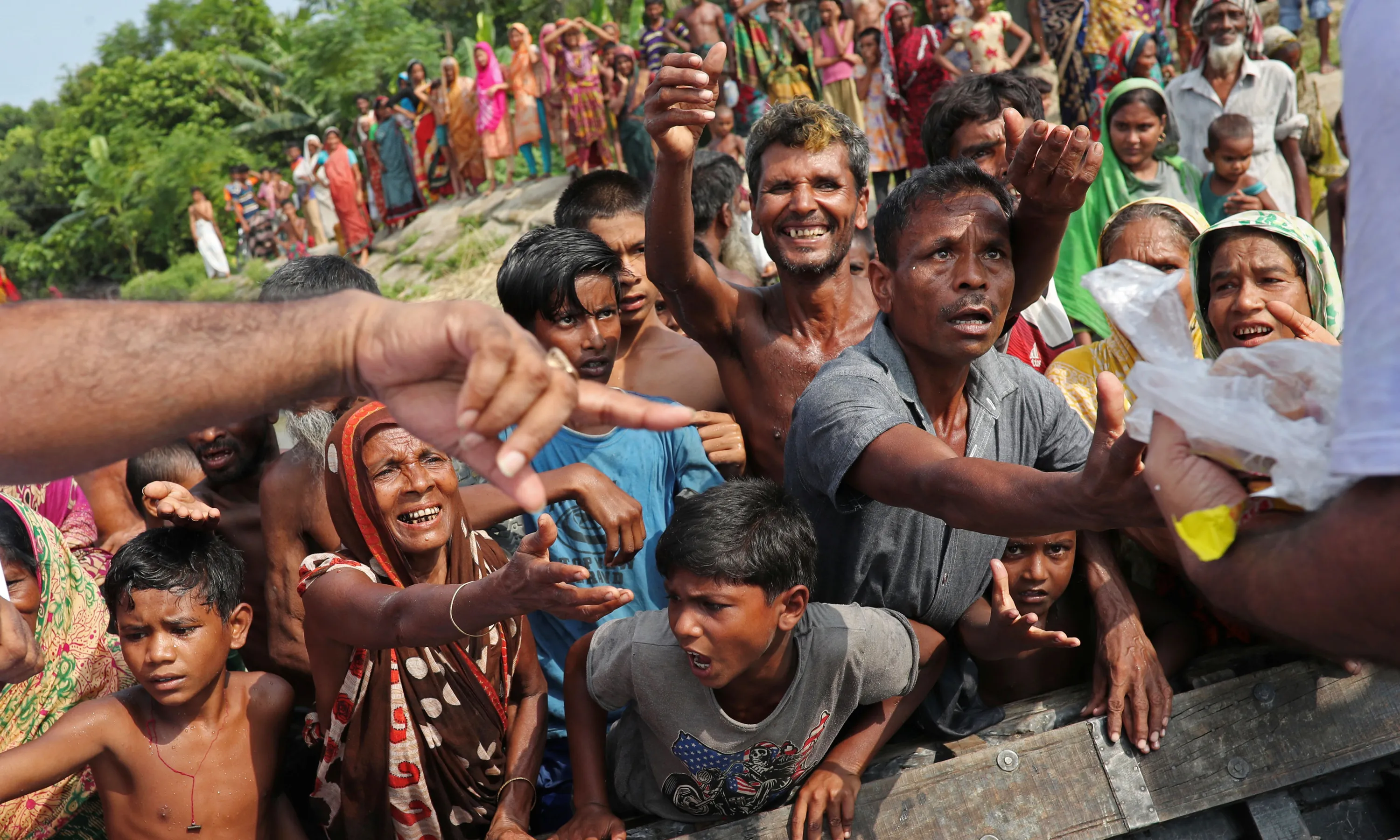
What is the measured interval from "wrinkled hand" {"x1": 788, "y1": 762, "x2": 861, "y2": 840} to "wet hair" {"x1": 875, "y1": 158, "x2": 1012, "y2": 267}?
4.60ft

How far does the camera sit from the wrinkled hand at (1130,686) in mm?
2838

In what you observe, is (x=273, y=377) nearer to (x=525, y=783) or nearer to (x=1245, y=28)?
(x=525, y=783)

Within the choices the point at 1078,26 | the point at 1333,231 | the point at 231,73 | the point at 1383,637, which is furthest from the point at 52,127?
the point at 1383,637

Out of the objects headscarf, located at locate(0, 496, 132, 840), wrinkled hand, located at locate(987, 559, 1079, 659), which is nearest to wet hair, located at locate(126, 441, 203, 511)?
headscarf, located at locate(0, 496, 132, 840)

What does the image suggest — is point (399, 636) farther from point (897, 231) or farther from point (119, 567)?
point (897, 231)

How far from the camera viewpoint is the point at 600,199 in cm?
459

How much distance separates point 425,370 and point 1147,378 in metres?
1.02

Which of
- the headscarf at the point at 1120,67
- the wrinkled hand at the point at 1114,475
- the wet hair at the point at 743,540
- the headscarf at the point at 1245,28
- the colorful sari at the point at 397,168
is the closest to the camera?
the wrinkled hand at the point at 1114,475

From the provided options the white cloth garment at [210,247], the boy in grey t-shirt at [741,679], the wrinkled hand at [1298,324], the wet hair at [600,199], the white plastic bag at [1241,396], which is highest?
the white plastic bag at [1241,396]

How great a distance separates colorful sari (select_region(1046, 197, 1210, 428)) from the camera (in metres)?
3.52

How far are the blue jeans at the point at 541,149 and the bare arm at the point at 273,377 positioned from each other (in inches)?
539

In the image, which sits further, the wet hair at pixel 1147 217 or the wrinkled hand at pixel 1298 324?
the wet hair at pixel 1147 217

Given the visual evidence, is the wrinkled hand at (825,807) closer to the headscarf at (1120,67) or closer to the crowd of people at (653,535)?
the crowd of people at (653,535)

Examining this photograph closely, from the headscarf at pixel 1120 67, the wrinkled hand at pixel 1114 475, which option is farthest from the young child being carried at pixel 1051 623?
the headscarf at pixel 1120 67
